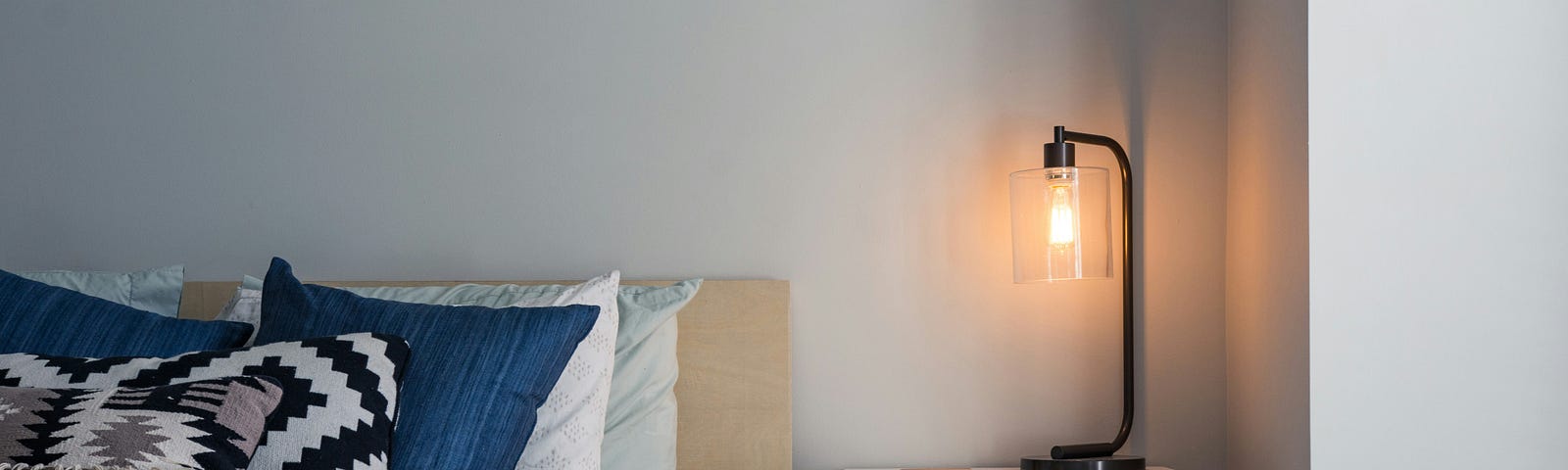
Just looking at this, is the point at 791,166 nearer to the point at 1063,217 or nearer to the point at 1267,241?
the point at 1063,217

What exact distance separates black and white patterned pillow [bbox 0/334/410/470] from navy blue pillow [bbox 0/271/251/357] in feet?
0.49

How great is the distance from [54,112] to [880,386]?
1.77 m

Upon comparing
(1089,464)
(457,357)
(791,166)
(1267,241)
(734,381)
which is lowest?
(1089,464)

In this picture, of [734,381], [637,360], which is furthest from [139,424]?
[734,381]

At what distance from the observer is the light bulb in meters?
1.74

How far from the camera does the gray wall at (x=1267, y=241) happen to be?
1.53 meters

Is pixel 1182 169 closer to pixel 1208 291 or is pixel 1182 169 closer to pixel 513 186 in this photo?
pixel 1208 291

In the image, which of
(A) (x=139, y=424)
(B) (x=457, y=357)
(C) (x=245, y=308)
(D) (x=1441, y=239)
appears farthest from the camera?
(C) (x=245, y=308)

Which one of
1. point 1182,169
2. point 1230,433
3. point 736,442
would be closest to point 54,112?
point 736,442

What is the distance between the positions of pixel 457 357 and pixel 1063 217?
Answer: 105 cm

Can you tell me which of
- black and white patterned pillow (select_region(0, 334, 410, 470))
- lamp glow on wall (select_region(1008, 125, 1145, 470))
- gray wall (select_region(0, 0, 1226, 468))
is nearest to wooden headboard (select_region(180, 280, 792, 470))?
gray wall (select_region(0, 0, 1226, 468))

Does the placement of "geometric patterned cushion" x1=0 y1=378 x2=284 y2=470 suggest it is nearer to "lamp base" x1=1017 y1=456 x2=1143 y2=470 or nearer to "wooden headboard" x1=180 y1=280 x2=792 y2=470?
"wooden headboard" x1=180 y1=280 x2=792 y2=470

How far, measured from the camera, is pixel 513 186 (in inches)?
76.9

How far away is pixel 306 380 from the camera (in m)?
1.18
